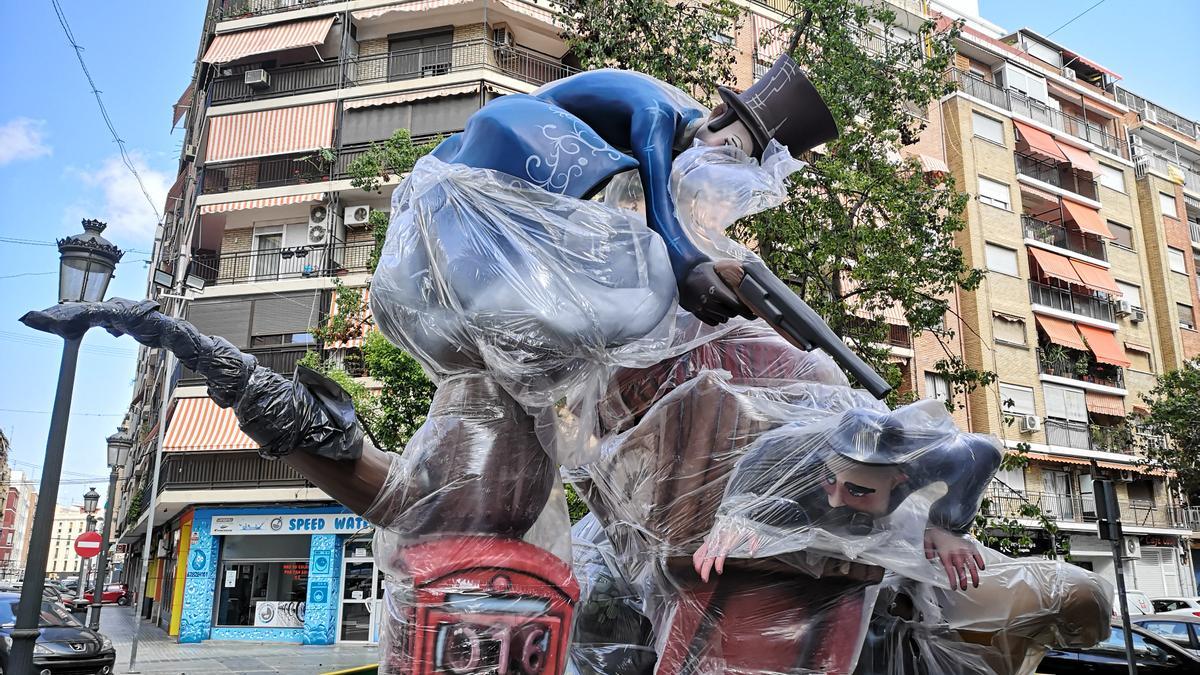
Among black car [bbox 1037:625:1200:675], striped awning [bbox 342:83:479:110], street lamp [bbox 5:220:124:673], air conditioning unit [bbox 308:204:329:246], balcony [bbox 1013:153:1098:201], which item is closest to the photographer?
street lamp [bbox 5:220:124:673]

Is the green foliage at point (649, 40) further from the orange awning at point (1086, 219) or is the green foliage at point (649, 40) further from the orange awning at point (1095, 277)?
the orange awning at point (1086, 219)

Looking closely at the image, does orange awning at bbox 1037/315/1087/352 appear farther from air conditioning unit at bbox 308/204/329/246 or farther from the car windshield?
the car windshield

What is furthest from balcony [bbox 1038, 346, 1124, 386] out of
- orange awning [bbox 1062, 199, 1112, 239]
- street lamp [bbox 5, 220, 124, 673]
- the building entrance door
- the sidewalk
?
street lamp [bbox 5, 220, 124, 673]

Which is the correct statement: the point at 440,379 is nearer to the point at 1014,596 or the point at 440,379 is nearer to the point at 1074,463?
the point at 1014,596

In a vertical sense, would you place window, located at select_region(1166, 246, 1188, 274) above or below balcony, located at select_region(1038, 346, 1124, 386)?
above

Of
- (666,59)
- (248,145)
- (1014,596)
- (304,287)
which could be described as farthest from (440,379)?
(248,145)

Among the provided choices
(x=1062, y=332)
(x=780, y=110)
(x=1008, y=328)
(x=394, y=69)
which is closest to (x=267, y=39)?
(x=394, y=69)

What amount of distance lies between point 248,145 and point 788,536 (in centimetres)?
2084

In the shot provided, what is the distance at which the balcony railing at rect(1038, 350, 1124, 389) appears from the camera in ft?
92.6

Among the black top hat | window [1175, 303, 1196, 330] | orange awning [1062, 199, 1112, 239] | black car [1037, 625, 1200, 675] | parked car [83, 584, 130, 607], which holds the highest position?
orange awning [1062, 199, 1112, 239]

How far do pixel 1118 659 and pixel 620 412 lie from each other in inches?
326

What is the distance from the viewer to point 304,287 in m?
20.2

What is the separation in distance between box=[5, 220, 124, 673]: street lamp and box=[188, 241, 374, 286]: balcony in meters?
14.8

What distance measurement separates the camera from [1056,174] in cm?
3153
